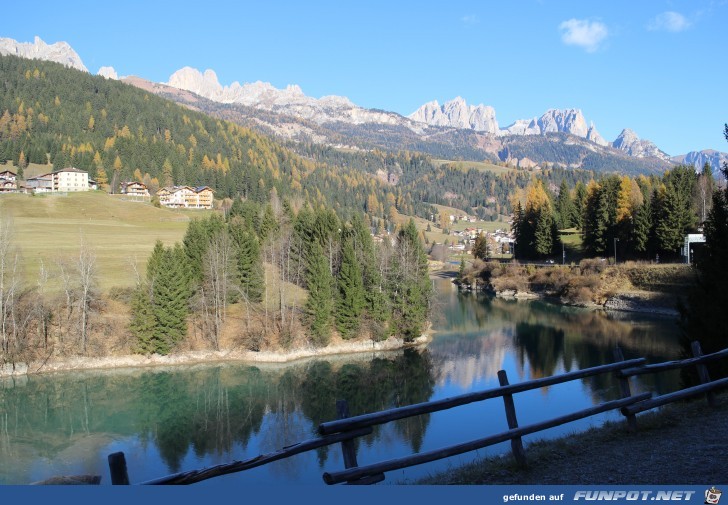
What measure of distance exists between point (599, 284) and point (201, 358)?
152 ft

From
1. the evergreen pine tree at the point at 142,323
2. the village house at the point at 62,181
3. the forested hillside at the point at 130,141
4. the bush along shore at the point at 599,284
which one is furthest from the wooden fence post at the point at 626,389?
the forested hillside at the point at 130,141

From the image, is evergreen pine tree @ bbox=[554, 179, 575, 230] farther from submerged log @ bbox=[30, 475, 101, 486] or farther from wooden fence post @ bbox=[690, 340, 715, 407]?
submerged log @ bbox=[30, 475, 101, 486]

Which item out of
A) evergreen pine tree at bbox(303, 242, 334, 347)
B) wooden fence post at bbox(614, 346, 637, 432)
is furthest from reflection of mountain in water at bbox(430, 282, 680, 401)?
wooden fence post at bbox(614, 346, 637, 432)

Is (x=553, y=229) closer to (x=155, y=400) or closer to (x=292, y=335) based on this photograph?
(x=292, y=335)

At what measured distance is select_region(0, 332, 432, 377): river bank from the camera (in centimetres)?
4088

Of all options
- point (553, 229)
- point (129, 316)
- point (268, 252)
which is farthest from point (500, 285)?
point (129, 316)

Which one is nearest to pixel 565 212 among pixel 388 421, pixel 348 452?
pixel 388 421

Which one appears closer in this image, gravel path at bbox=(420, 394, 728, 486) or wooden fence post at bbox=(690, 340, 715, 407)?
gravel path at bbox=(420, 394, 728, 486)

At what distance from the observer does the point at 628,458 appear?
7.49 metres

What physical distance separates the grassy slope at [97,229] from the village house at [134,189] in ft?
25.4

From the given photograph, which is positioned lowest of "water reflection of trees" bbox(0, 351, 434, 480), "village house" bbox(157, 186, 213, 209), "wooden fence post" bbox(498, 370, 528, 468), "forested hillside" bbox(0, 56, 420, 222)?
"water reflection of trees" bbox(0, 351, 434, 480)

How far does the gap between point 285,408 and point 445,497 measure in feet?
91.3

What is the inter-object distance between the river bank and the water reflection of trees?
1867mm

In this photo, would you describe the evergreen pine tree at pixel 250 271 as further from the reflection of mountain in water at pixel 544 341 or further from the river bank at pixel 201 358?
the reflection of mountain in water at pixel 544 341
